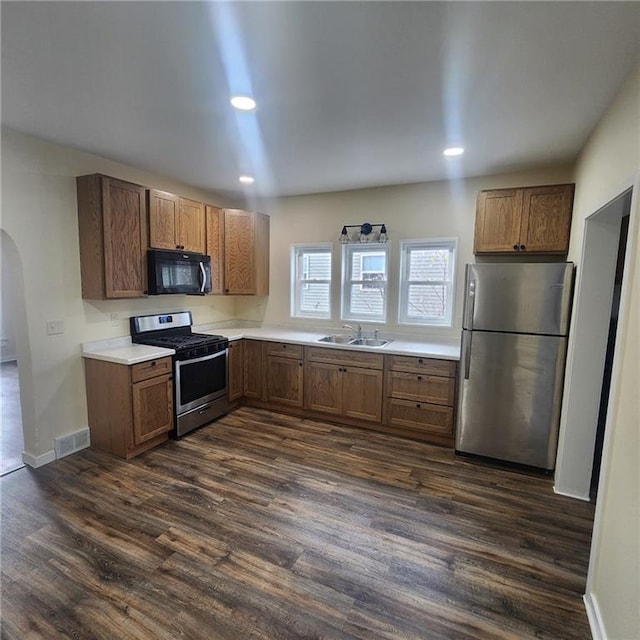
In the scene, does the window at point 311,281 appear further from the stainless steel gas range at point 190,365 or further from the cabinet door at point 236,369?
the stainless steel gas range at point 190,365

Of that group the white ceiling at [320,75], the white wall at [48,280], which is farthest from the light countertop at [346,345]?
the white ceiling at [320,75]

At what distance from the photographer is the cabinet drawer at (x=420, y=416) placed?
3.33 metres

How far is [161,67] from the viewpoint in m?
1.83

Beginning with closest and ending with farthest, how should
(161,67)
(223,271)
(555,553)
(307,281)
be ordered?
(161,67)
(555,553)
(223,271)
(307,281)

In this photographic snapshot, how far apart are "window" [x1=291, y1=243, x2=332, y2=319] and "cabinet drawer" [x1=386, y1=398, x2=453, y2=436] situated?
5.02ft

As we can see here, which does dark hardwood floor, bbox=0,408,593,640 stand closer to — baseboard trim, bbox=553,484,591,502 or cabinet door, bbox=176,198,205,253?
baseboard trim, bbox=553,484,591,502

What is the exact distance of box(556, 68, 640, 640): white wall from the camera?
4.46 ft

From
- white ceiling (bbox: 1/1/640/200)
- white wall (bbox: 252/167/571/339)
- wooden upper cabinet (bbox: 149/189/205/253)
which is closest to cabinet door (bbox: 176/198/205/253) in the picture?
wooden upper cabinet (bbox: 149/189/205/253)

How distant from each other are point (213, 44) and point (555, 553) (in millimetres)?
3343

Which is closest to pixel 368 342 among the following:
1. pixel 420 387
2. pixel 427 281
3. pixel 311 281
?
pixel 420 387

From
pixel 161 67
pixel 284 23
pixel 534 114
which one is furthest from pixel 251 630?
pixel 534 114

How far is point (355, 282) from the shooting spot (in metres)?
4.32

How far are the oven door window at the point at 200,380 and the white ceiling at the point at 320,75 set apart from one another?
2.02 meters

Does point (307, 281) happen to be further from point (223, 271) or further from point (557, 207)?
point (557, 207)
